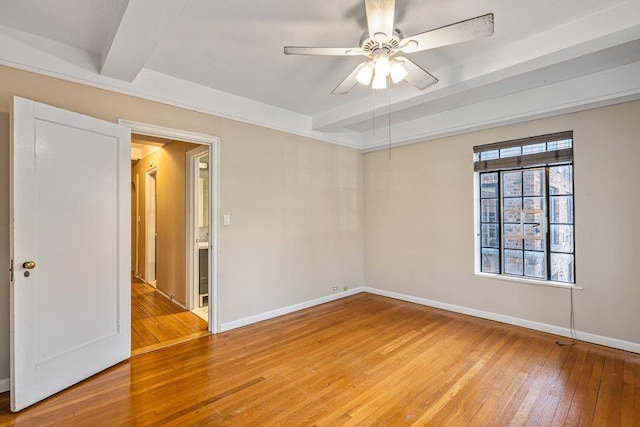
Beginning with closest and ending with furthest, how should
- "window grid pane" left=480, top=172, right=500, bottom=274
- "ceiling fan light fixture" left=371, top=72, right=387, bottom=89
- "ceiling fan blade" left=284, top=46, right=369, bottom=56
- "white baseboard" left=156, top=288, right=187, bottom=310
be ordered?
"ceiling fan blade" left=284, top=46, right=369, bottom=56 → "ceiling fan light fixture" left=371, top=72, right=387, bottom=89 → "window grid pane" left=480, top=172, right=500, bottom=274 → "white baseboard" left=156, top=288, right=187, bottom=310

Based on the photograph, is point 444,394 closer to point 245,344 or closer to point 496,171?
point 245,344

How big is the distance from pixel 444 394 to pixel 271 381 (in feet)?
4.22

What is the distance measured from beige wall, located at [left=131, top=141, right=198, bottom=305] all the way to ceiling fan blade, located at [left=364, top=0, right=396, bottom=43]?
296 cm

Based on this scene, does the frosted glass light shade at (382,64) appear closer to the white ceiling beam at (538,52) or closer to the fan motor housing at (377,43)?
the fan motor housing at (377,43)

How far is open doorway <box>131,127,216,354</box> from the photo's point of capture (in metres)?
3.43

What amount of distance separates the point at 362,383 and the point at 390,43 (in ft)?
8.00

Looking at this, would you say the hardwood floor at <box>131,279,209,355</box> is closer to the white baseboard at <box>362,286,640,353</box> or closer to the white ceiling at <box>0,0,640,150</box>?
the white ceiling at <box>0,0,640,150</box>

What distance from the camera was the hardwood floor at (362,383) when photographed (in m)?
1.99

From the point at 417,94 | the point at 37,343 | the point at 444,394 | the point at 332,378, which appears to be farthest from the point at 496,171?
the point at 37,343

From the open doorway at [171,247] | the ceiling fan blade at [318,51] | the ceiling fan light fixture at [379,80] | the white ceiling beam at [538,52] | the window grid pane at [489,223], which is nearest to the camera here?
the ceiling fan blade at [318,51]

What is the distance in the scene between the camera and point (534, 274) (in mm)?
Result: 3520

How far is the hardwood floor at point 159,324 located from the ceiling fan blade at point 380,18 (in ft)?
10.5

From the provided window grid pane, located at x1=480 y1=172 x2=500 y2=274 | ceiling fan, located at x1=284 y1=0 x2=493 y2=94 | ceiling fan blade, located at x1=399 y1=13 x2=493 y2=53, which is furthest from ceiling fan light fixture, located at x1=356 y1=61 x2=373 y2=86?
window grid pane, located at x1=480 y1=172 x2=500 y2=274

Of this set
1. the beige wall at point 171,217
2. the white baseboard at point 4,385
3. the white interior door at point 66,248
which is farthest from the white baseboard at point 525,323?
the white baseboard at point 4,385
